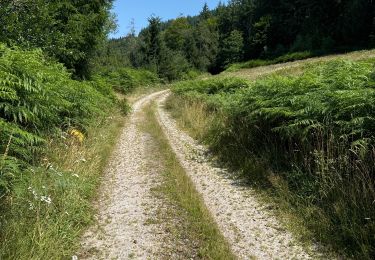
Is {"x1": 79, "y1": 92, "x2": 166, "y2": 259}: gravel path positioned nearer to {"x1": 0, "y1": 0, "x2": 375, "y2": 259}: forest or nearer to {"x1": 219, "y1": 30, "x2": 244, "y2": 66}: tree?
{"x1": 0, "y1": 0, "x2": 375, "y2": 259}: forest

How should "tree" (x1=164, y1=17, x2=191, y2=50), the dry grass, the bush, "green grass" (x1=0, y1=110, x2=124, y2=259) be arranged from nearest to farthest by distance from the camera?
"green grass" (x1=0, y1=110, x2=124, y2=259) < the dry grass < the bush < "tree" (x1=164, y1=17, x2=191, y2=50)

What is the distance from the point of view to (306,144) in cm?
720

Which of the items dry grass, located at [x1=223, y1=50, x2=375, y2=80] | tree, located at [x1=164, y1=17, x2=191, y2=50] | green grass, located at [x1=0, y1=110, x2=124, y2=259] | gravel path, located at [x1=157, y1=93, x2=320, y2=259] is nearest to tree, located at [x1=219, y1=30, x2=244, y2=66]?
tree, located at [x1=164, y1=17, x2=191, y2=50]

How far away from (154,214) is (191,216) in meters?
0.66

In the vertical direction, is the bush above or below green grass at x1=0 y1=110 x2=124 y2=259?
above

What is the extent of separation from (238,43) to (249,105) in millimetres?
75421

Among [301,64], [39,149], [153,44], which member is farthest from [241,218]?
[153,44]

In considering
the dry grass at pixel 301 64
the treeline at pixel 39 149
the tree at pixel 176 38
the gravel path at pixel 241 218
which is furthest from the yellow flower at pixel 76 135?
the tree at pixel 176 38

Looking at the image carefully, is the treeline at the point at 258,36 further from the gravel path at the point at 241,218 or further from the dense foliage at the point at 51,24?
the gravel path at the point at 241,218

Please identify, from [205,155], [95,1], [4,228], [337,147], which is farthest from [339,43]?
[4,228]

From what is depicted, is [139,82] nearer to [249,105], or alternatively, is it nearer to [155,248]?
[249,105]

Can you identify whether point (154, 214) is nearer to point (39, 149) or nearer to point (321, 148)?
point (39, 149)

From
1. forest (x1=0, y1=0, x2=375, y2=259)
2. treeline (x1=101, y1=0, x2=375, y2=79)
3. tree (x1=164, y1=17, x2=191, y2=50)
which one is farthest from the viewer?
tree (x1=164, y1=17, x2=191, y2=50)

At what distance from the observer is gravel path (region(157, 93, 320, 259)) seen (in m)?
5.20
